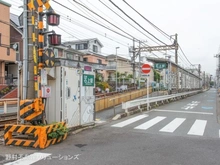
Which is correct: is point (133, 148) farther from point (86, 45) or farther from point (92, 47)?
point (92, 47)

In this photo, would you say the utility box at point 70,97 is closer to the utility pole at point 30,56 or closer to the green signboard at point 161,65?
the utility pole at point 30,56

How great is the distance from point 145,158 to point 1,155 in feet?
11.2

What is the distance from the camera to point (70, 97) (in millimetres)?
8055

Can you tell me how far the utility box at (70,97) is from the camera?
7.70m

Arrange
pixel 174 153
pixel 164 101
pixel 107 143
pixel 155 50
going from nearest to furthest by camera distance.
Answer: pixel 174 153 < pixel 107 143 < pixel 164 101 < pixel 155 50

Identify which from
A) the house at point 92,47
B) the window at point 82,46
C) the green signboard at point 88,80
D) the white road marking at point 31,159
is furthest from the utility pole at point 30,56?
the window at point 82,46

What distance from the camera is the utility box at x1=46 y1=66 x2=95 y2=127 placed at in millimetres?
7695

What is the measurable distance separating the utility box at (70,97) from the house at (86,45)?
40.7m

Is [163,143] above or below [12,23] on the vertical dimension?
below

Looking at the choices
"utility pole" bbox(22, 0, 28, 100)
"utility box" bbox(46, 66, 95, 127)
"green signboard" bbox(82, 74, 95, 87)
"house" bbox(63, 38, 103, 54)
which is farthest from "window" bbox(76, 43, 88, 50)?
"utility pole" bbox(22, 0, 28, 100)

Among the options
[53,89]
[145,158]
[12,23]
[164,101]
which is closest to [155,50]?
[164,101]

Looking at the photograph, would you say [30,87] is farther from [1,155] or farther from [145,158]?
[145,158]

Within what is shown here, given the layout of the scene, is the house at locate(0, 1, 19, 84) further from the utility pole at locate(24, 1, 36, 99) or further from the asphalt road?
the asphalt road

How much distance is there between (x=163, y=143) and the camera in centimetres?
668
